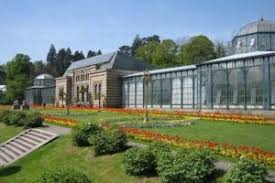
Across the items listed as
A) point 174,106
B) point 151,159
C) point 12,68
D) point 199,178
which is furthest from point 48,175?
point 12,68

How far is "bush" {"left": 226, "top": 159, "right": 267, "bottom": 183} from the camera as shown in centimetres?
1051

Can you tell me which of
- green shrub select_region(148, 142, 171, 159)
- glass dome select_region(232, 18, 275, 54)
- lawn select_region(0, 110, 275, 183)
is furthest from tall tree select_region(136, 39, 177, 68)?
green shrub select_region(148, 142, 171, 159)

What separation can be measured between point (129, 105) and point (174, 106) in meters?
11.6

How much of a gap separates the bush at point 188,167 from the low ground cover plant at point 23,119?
19349 mm

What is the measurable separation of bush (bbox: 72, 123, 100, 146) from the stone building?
36894 millimetres

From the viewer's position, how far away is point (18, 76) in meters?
85.6

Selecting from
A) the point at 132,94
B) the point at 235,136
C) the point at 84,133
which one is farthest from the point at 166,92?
the point at 235,136

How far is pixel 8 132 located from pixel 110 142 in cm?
1632

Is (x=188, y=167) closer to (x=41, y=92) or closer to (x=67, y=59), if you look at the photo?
(x=41, y=92)

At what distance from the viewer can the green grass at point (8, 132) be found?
97.4ft

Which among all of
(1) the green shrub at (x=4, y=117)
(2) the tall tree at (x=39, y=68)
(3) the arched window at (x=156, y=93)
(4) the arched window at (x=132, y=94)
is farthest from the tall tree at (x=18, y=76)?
(1) the green shrub at (x=4, y=117)

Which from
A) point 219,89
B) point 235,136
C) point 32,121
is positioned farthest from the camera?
point 219,89

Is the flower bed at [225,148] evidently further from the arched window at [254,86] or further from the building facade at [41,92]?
the building facade at [41,92]

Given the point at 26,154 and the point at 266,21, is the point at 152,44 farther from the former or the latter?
the point at 26,154
